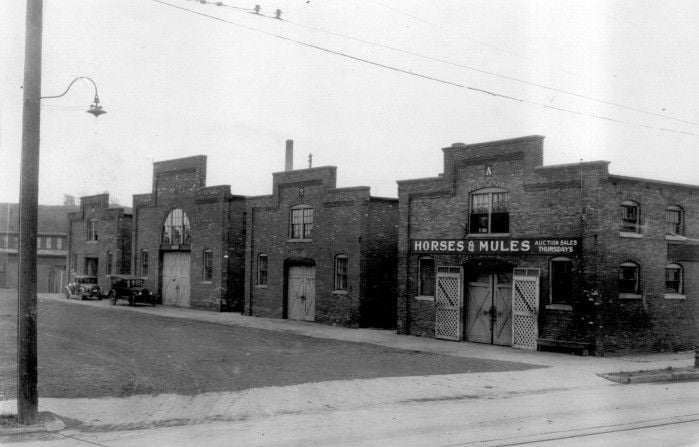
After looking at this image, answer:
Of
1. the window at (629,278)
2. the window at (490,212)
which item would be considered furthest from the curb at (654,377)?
Answer: the window at (490,212)

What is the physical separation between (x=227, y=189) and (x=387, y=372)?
21894mm

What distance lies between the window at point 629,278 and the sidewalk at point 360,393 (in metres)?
2.06

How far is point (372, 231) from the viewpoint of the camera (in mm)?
29516

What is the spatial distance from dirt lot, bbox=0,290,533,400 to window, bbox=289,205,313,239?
19.4 feet

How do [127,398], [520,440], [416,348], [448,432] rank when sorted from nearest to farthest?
[520,440] < [448,432] < [127,398] < [416,348]

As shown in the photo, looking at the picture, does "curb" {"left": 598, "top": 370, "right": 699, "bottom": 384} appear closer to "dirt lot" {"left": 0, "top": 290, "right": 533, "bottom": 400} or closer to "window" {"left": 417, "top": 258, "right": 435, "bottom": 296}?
"dirt lot" {"left": 0, "top": 290, "right": 533, "bottom": 400}

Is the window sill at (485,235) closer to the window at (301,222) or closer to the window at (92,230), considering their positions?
the window at (301,222)

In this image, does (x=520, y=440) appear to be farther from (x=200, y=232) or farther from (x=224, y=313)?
(x=200, y=232)

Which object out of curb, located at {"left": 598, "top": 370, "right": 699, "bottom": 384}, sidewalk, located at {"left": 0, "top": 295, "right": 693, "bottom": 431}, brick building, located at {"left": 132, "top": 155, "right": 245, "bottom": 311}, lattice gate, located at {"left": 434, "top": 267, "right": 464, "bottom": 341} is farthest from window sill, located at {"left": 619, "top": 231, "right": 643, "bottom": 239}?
brick building, located at {"left": 132, "top": 155, "right": 245, "bottom": 311}

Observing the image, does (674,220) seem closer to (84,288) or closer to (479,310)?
(479,310)

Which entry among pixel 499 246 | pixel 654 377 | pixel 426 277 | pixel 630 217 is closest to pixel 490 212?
pixel 499 246

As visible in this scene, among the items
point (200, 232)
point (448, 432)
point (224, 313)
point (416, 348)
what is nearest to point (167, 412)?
point (448, 432)

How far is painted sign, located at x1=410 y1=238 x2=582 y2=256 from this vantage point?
71.6 ft

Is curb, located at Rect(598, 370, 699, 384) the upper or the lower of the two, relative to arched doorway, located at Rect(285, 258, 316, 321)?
lower
